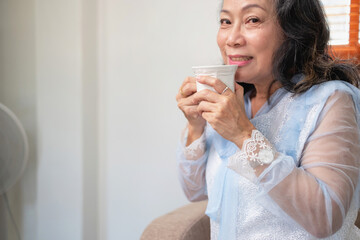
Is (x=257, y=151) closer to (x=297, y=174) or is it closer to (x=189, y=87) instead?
(x=297, y=174)

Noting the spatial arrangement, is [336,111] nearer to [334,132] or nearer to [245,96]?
[334,132]

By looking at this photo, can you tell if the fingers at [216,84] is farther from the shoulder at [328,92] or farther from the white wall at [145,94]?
the white wall at [145,94]

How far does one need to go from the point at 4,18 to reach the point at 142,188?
1.18 m

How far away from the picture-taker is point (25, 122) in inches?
87.7

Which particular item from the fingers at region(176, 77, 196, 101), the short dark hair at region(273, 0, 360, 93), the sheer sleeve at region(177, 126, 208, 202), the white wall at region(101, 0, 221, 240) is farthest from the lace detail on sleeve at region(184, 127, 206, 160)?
the white wall at region(101, 0, 221, 240)

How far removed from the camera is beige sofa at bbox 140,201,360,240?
57.6 inches

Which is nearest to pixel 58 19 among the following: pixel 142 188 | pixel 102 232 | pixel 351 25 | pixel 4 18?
pixel 4 18

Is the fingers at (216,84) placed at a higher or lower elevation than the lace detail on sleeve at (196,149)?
higher

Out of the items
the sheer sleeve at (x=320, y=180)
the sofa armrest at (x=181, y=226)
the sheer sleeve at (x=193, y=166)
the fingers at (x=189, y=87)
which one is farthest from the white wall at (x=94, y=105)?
the sheer sleeve at (x=320, y=180)

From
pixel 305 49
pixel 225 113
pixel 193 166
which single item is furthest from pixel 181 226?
pixel 305 49

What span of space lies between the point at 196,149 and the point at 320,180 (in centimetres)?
46

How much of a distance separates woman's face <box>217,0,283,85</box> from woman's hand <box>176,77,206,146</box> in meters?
0.14

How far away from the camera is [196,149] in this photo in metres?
1.31

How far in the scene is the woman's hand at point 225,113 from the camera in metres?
0.99
